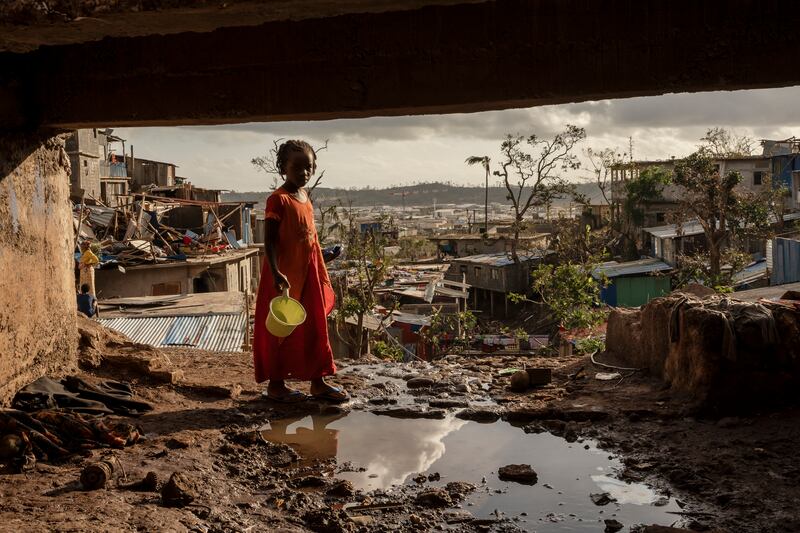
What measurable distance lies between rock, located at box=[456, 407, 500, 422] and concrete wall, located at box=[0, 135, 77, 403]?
2637mm

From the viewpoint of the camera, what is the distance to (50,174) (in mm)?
4730

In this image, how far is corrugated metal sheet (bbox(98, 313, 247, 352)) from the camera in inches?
353

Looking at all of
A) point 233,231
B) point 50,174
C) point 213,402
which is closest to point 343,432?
point 213,402

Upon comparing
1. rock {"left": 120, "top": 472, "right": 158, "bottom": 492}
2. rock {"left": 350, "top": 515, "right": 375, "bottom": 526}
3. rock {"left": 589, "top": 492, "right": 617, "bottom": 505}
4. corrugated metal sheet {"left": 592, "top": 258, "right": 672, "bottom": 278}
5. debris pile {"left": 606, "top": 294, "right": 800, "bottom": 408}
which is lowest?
corrugated metal sheet {"left": 592, "top": 258, "right": 672, "bottom": 278}

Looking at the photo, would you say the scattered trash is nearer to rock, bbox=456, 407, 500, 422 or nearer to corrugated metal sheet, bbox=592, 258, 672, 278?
rock, bbox=456, 407, 500, 422

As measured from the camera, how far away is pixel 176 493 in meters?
3.02

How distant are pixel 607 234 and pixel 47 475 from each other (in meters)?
33.8

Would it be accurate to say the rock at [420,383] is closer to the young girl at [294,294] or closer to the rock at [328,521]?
the young girl at [294,294]

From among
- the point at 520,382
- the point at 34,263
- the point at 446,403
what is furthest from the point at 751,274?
the point at 34,263

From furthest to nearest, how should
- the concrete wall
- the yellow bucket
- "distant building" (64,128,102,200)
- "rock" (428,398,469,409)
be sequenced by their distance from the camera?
"distant building" (64,128,102,200), "rock" (428,398,469,409), the yellow bucket, the concrete wall

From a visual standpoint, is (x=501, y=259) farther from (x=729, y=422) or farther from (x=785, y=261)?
A: (x=729, y=422)

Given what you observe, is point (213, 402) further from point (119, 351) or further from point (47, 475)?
point (47, 475)

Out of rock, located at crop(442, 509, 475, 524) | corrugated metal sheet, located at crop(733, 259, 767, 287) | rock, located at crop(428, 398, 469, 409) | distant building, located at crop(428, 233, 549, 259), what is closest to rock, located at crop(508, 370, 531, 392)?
rock, located at crop(428, 398, 469, 409)

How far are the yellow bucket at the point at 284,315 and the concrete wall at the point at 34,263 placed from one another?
1.41 metres
